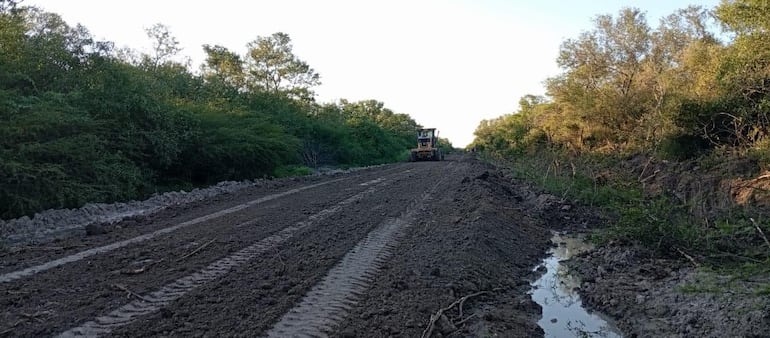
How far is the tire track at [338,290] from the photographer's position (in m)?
5.37

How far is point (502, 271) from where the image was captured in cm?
848

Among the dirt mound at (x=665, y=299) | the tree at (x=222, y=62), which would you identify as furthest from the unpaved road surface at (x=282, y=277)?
the tree at (x=222, y=62)

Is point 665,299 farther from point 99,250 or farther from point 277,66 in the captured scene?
point 277,66

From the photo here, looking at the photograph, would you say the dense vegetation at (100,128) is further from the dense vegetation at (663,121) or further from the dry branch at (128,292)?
the dense vegetation at (663,121)

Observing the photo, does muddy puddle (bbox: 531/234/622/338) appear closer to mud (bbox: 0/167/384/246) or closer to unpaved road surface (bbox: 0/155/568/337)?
unpaved road surface (bbox: 0/155/568/337)

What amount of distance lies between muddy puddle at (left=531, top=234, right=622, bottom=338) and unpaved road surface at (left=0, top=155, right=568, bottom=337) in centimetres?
22

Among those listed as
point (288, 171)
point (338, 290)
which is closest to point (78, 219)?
point (338, 290)

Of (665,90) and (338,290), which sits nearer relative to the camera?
(338,290)

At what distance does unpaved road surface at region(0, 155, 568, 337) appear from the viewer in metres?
5.49

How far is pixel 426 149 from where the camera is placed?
163ft

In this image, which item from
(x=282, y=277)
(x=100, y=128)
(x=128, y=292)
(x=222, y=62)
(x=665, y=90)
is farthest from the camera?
(x=222, y=62)

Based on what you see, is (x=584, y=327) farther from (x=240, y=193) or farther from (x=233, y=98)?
(x=233, y=98)

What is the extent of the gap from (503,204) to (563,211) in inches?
72.8

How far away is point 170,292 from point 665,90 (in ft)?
82.1
